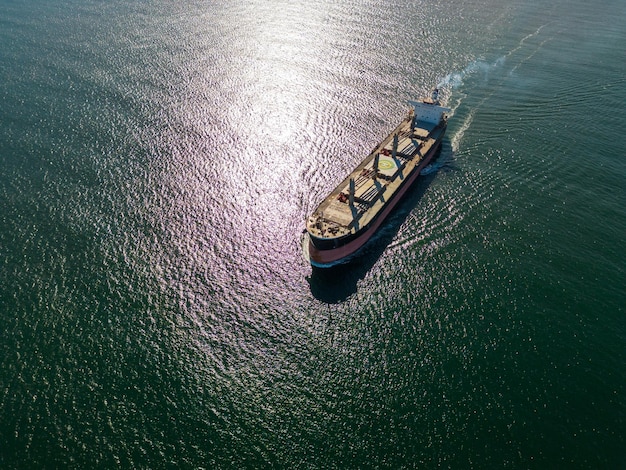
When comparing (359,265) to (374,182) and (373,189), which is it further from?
(374,182)

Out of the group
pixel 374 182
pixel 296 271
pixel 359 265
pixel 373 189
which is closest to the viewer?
pixel 296 271

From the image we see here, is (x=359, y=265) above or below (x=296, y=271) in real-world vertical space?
below

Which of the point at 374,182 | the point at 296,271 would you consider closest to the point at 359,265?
the point at 296,271

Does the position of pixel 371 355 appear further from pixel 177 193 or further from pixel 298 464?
pixel 177 193

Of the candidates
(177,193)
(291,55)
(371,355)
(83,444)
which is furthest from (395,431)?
(291,55)


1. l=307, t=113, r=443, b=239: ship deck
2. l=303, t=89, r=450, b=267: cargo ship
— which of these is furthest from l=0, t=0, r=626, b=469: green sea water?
l=307, t=113, r=443, b=239: ship deck
